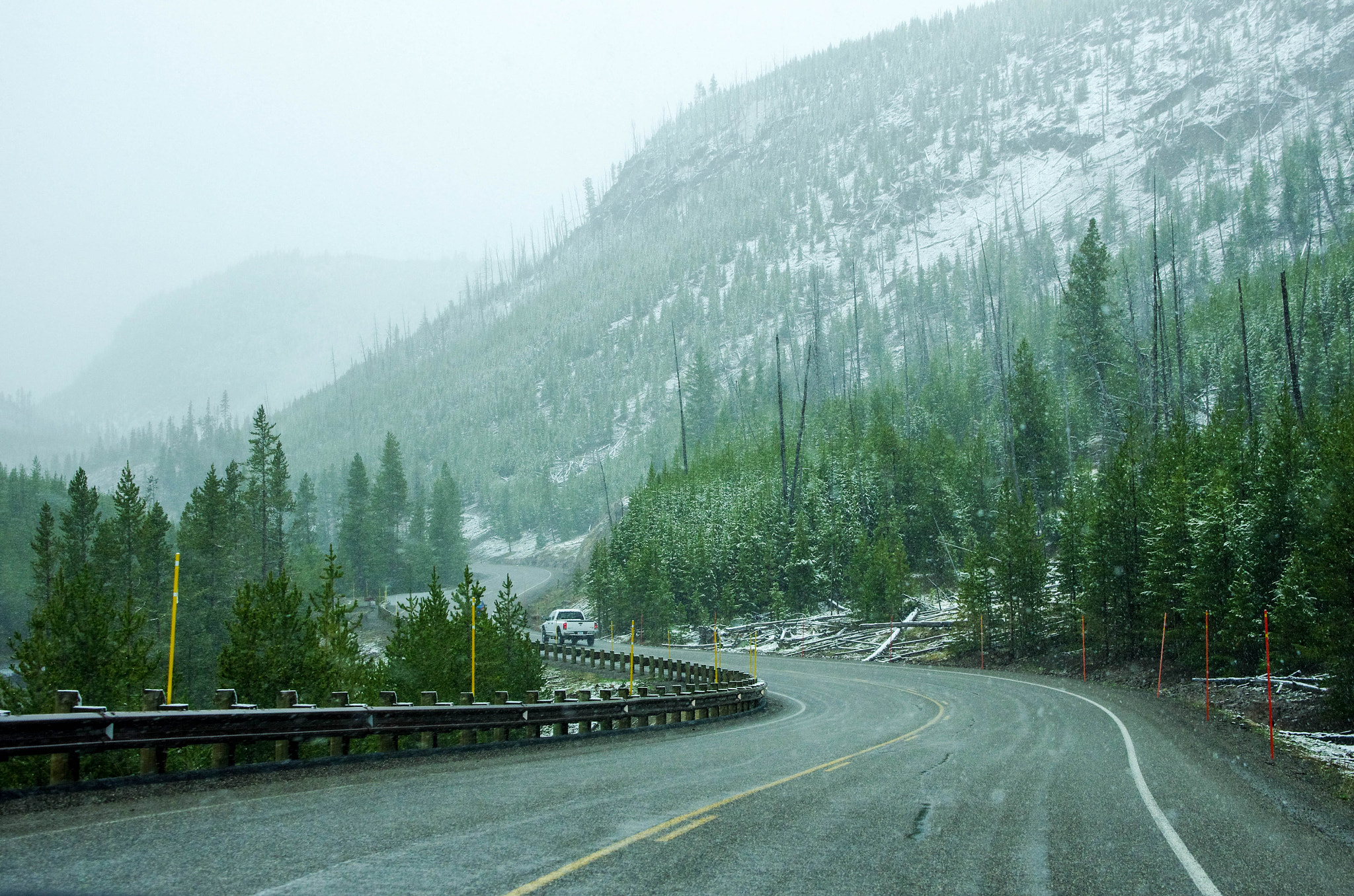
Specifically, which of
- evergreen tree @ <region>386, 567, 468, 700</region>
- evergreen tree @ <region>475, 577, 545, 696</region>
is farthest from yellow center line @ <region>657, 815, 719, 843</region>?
evergreen tree @ <region>475, 577, 545, 696</region>

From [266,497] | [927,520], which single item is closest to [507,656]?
[927,520]

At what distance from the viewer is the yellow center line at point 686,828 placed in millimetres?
6746

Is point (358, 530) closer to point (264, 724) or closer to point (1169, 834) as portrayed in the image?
point (264, 724)

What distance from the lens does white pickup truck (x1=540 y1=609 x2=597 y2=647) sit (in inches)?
2172

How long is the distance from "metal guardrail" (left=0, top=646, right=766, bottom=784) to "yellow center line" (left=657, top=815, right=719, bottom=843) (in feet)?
15.7

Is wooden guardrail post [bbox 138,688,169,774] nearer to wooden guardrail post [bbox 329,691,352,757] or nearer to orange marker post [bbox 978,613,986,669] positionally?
wooden guardrail post [bbox 329,691,352,757]

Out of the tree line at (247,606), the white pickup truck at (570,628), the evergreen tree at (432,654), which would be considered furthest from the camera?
the white pickup truck at (570,628)

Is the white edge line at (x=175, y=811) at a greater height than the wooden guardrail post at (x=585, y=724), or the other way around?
the white edge line at (x=175, y=811)

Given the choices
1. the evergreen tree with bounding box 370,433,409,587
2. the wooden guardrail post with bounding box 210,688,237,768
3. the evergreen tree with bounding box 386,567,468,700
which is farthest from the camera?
the evergreen tree with bounding box 370,433,409,587

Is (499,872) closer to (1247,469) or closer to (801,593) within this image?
(1247,469)

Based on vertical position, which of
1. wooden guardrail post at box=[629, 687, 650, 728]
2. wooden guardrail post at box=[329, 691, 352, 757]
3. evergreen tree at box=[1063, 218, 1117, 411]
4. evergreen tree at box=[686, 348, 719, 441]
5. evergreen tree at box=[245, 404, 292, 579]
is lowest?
wooden guardrail post at box=[629, 687, 650, 728]

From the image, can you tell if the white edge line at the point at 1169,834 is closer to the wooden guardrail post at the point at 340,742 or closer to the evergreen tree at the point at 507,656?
the wooden guardrail post at the point at 340,742

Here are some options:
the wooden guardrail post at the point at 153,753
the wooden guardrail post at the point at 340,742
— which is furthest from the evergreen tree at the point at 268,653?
the wooden guardrail post at the point at 153,753

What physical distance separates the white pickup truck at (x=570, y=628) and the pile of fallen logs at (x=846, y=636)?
7.23 metres
